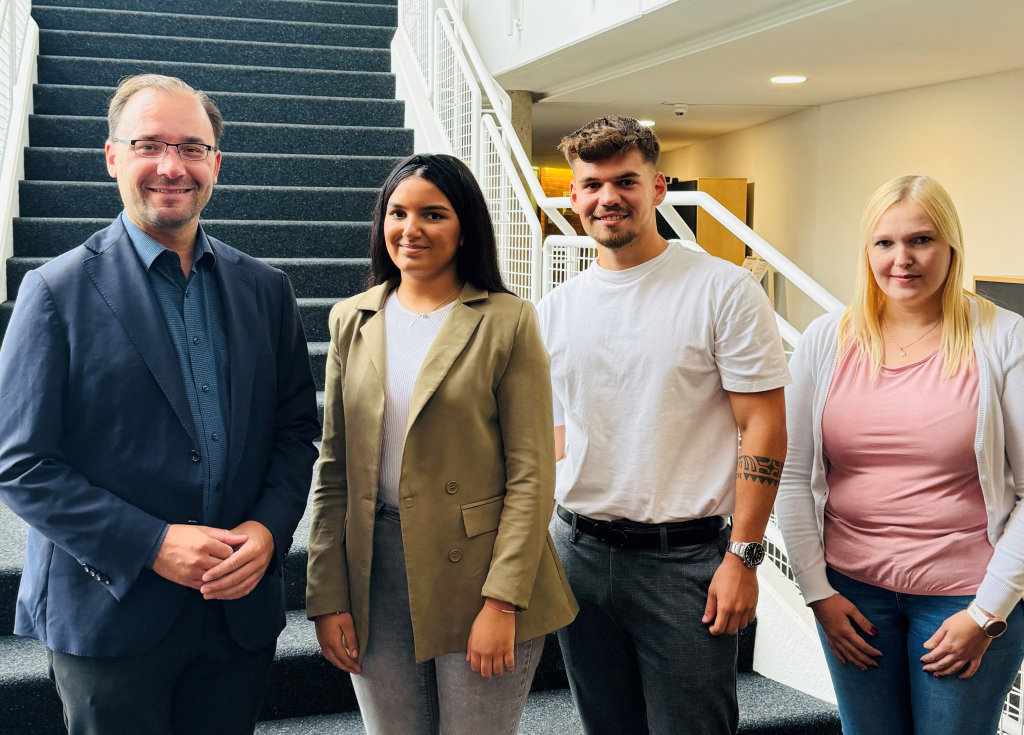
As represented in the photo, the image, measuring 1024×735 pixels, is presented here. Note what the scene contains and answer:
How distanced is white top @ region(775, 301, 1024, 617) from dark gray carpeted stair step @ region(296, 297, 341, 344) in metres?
2.13

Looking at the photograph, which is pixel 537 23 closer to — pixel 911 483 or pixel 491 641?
pixel 911 483

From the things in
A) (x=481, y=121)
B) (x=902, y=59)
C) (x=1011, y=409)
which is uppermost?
(x=902, y=59)

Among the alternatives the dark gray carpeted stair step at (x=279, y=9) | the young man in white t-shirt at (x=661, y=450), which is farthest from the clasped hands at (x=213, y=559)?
the dark gray carpeted stair step at (x=279, y=9)

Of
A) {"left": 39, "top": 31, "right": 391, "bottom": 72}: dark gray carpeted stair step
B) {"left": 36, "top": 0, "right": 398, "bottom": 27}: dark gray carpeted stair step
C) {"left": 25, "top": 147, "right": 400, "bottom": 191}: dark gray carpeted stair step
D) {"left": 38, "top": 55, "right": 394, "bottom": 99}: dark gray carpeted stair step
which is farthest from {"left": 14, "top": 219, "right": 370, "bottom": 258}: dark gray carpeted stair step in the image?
{"left": 36, "top": 0, "right": 398, "bottom": 27}: dark gray carpeted stair step

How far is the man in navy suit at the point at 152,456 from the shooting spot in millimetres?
1198

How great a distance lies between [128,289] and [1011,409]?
142cm

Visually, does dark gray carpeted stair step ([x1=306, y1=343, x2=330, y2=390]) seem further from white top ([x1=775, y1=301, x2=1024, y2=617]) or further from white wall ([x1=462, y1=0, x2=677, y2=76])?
white wall ([x1=462, y1=0, x2=677, y2=76])

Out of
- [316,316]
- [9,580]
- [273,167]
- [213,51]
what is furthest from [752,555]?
[213,51]

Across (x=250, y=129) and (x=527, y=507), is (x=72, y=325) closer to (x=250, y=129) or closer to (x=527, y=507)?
(x=527, y=507)

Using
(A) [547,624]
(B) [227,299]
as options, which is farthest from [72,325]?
(A) [547,624]

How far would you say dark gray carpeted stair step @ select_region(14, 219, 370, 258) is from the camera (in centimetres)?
334

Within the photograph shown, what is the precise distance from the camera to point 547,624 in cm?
135

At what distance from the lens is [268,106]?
4.36 m

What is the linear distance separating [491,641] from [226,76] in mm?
4032
